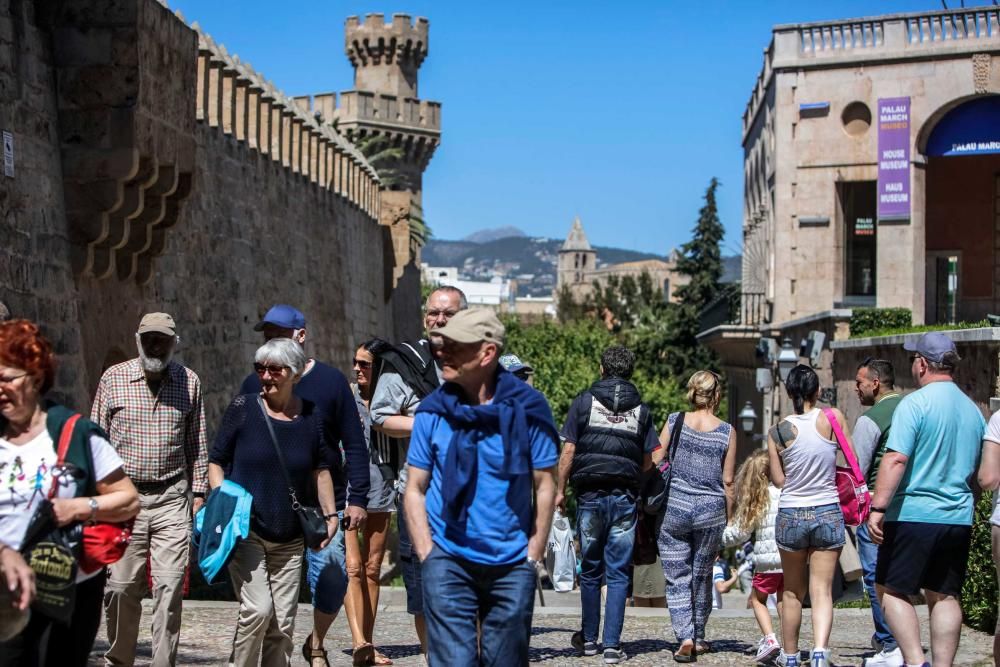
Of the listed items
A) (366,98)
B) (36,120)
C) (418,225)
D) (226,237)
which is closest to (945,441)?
(36,120)

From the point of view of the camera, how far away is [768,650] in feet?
25.9

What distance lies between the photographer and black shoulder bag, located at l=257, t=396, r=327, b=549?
6.06 m

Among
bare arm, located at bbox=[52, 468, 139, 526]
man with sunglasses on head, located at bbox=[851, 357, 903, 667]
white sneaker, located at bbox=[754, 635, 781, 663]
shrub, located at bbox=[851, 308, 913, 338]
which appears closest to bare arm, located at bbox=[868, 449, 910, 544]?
man with sunglasses on head, located at bbox=[851, 357, 903, 667]

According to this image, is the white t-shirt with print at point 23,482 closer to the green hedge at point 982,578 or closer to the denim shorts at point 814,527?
the denim shorts at point 814,527

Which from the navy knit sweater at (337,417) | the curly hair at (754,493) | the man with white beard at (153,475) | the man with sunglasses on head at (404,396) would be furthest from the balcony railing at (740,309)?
the man with white beard at (153,475)

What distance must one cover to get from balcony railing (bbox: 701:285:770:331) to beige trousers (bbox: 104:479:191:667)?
2508 cm

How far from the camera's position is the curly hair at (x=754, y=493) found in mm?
8336

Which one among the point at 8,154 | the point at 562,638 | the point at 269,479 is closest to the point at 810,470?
the point at 562,638

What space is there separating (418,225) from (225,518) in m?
30.5

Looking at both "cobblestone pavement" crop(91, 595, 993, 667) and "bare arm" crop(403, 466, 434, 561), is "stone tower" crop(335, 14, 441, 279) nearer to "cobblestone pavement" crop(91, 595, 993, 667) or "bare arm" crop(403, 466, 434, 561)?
"cobblestone pavement" crop(91, 595, 993, 667)

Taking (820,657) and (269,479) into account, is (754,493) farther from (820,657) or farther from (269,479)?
(269,479)

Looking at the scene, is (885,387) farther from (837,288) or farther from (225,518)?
(837,288)

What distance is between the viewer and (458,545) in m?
5.03

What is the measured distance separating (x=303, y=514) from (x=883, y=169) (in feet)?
79.2
